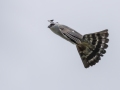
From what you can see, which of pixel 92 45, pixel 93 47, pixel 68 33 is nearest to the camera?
pixel 68 33

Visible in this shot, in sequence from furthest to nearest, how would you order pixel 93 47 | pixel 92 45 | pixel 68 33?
pixel 93 47
pixel 92 45
pixel 68 33

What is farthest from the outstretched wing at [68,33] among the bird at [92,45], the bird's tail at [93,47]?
the bird's tail at [93,47]

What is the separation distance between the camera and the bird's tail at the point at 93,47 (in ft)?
44.3

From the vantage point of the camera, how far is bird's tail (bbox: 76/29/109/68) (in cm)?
1350

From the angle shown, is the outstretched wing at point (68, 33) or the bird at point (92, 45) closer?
the outstretched wing at point (68, 33)

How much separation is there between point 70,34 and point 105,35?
2.62m

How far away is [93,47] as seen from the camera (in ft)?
45.5

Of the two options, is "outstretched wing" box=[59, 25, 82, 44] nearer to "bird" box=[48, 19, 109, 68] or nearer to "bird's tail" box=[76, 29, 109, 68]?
"bird" box=[48, 19, 109, 68]

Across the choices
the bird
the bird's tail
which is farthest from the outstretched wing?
the bird's tail

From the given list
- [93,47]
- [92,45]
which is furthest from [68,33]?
[93,47]

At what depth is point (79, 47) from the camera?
1316 centimetres

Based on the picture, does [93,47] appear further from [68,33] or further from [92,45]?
[68,33]

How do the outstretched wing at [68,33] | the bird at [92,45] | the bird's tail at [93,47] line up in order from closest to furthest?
the outstretched wing at [68,33], the bird at [92,45], the bird's tail at [93,47]

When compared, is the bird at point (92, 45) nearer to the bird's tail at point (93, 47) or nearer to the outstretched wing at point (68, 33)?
Result: the bird's tail at point (93, 47)
